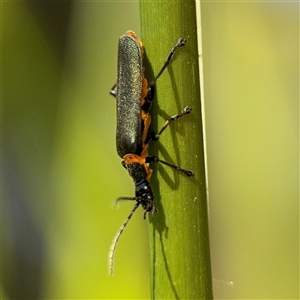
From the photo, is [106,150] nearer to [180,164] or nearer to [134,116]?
[134,116]

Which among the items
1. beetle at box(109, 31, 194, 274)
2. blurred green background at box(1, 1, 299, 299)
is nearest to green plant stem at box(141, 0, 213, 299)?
beetle at box(109, 31, 194, 274)

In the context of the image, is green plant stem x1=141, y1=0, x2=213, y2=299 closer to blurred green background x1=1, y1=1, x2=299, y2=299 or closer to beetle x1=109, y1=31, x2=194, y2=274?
beetle x1=109, y1=31, x2=194, y2=274

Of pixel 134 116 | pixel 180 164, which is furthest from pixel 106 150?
pixel 180 164

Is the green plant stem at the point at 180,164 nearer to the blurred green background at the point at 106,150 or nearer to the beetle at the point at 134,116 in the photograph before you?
the beetle at the point at 134,116

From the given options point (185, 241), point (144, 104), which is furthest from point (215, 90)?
point (185, 241)

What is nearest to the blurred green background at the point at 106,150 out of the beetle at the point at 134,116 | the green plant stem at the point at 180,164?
the beetle at the point at 134,116
